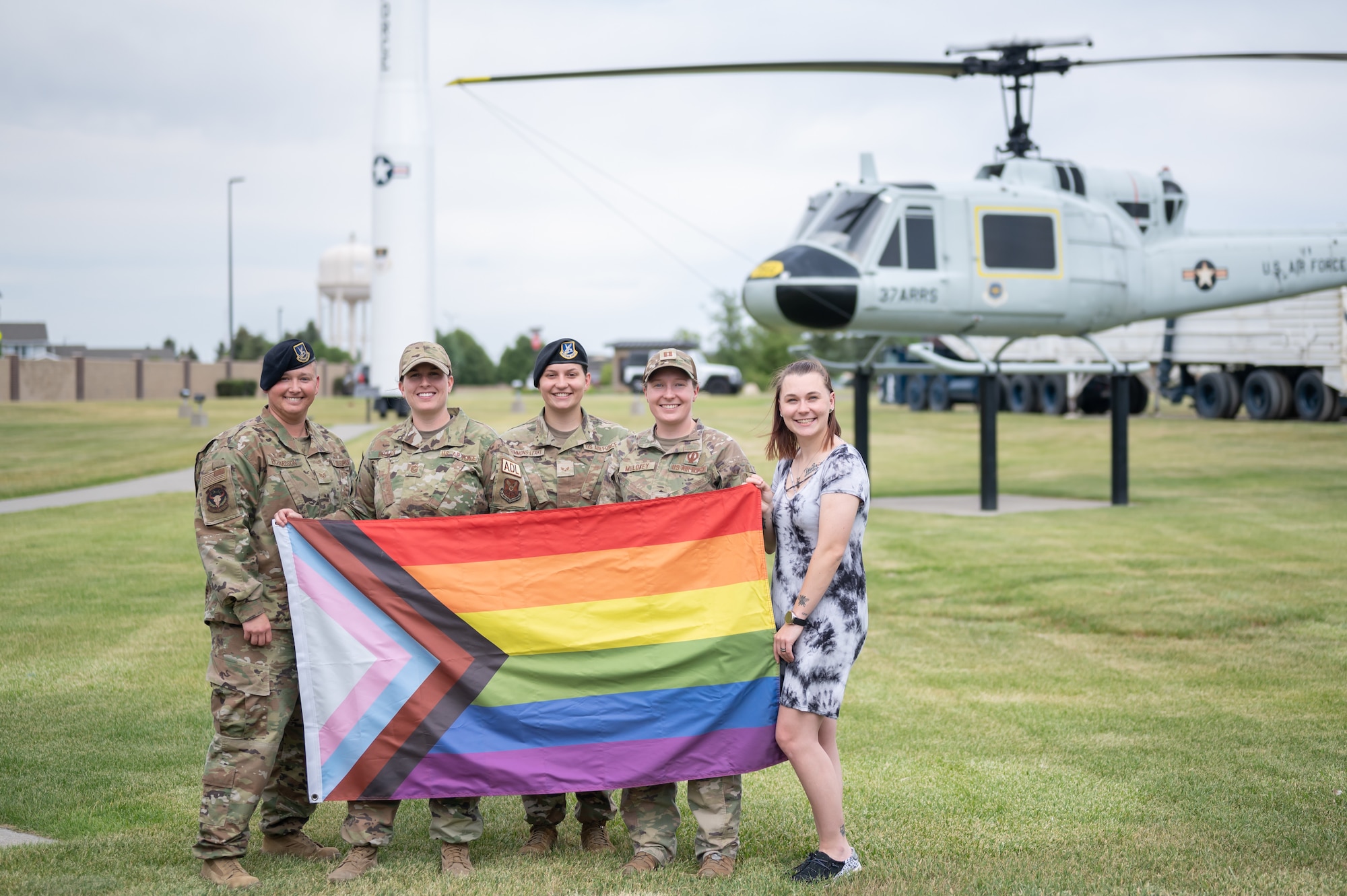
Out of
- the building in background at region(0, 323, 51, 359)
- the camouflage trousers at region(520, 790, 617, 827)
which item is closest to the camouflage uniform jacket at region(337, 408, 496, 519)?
the camouflage trousers at region(520, 790, 617, 827)

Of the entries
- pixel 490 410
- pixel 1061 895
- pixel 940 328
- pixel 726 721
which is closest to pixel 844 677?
pixel 726 721

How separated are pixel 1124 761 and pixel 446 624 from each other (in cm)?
386

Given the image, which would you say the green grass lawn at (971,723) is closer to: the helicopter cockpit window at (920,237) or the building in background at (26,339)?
the helicopter cockpit window at (920,237)

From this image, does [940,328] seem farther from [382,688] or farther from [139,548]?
[382,688]

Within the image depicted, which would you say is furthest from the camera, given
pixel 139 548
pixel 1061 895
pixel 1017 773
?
pixel 139 548

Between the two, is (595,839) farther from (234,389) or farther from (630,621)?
(234,389)

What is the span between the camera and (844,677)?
15.0 feet

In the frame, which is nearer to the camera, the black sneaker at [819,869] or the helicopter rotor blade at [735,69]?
the black sneaker at [819,869]

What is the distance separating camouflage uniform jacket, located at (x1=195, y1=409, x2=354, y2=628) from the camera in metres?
4.63

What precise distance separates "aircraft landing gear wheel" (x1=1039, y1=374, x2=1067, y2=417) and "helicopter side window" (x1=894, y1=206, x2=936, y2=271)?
2473cm

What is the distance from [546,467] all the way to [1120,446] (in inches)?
566

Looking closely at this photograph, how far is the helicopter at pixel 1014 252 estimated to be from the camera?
50.6ft

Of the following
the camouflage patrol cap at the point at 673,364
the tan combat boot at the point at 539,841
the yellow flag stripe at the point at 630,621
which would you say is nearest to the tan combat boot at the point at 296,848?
the tan combat boot at the point at 539,841

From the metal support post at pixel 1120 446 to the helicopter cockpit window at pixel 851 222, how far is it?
484 centimetres
